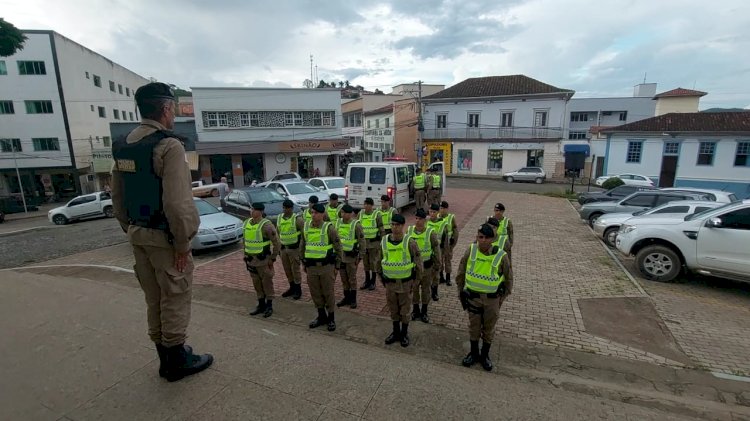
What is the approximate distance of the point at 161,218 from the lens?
275cm

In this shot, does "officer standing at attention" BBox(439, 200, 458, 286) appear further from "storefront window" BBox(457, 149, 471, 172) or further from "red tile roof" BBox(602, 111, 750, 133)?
"storefront window" BBox(457, 149, 471, 172)

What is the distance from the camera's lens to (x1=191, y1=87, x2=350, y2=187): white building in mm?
27000

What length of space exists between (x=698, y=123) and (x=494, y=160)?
47.6ft

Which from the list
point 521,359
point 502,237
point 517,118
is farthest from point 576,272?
point 517,118

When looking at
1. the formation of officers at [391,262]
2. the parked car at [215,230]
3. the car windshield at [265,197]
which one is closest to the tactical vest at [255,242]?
the formation of officers at [391,262]

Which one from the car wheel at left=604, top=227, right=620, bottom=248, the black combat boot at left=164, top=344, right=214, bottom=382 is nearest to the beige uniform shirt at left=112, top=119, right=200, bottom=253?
the black combat boot at left=164, top=344, right=214, bottom=382

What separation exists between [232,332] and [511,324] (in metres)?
3.86

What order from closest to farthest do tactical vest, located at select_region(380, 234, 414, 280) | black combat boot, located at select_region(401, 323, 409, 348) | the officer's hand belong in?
the officer's hand, tactical vest, located at select_region(380, 234, 414, 280), black combat boot, located at select_region(401, 323, 409, 348)

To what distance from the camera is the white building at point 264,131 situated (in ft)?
88.6

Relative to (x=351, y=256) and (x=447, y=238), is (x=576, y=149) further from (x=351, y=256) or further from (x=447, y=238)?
(x=351, y=256)

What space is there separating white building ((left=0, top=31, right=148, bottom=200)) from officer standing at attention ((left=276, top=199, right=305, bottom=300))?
30.7m

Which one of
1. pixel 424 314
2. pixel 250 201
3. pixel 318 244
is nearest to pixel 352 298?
pixel 424 314

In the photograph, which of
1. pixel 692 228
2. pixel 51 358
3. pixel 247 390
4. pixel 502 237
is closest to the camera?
pixel 247 390

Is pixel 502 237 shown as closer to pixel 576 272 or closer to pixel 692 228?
pixel 576 272
